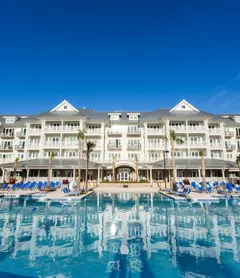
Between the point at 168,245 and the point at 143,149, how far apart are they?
2954 centimetres

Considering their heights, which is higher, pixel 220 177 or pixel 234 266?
pixel 220 177

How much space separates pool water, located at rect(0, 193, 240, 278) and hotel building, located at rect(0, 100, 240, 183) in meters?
22.9

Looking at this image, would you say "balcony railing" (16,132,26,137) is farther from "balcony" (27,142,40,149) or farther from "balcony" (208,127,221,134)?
"balcony" (208,127,221,134)

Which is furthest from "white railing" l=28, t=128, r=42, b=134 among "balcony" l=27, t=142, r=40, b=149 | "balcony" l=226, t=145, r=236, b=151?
"balcony" l=226, t=145, r=236, b=151

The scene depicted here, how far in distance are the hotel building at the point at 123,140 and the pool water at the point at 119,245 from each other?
2288 centimetres

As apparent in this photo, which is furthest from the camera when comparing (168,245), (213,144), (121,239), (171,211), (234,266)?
(213,144)

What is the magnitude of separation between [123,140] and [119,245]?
30.3 m

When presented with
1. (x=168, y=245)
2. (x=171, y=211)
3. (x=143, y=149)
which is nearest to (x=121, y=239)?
(x=168, y=245)

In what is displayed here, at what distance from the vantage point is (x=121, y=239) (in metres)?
8.12

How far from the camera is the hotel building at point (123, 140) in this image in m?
34.8

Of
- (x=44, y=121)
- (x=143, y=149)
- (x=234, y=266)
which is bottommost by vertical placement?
(x=234, y=266)

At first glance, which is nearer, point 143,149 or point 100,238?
point 100,238

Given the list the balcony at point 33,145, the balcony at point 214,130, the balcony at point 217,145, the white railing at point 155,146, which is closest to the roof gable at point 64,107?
the balcony at point 33,145

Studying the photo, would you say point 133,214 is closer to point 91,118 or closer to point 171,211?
point 171,211
